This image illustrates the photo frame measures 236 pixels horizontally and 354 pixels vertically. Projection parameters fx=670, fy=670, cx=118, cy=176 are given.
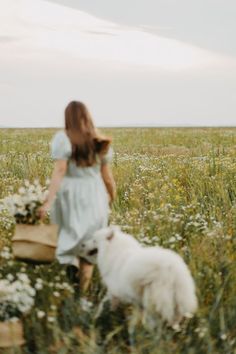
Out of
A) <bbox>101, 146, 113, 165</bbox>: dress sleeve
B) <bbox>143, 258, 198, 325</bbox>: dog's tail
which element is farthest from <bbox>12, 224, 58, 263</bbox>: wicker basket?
<bbox>143, 258, 198, 325</bbox>: dog's tail

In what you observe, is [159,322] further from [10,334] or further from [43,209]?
[43,209]

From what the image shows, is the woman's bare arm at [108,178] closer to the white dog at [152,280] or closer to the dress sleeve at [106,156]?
the dress sleeve at [106,156]

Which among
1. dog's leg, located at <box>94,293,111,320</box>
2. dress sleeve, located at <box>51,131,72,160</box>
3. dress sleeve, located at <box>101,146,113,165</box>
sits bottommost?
dog's leg, located at <box>94,293,111,320</box>

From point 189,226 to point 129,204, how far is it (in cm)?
178

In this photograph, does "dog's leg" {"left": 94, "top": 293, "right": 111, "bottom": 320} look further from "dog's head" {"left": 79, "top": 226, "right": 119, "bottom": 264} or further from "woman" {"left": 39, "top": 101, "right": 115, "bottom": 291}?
"woman" {"left": 39, "top": 101, "right": 115, "bottom": 291}

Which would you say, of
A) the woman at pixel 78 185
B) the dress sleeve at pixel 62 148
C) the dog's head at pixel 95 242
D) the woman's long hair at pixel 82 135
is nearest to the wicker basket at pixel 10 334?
the dog's head at pixel 95 242

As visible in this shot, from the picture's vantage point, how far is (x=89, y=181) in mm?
6008

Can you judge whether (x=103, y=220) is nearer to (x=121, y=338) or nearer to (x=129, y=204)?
(x=121, y=338)

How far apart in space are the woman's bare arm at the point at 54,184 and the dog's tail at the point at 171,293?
1336mm

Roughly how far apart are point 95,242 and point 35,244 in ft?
1.67

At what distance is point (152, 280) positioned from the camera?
4.63m

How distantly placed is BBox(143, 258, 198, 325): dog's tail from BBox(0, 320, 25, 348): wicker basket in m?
0.94

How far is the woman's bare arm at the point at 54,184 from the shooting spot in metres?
5.65

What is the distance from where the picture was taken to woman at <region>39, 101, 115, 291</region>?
19.1ft
